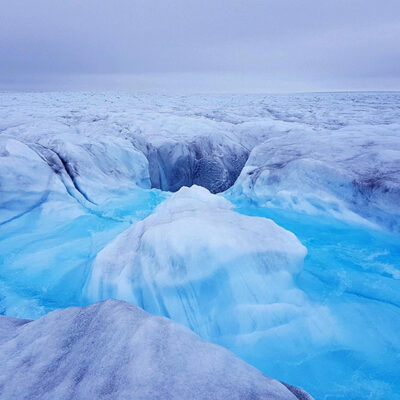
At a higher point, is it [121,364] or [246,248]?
[121,364]

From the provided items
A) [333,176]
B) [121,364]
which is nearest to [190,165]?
[333,176]

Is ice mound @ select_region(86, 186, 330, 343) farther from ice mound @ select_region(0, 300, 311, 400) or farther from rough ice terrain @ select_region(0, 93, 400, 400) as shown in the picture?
ice mound @ select_region(0, 300, 311, 400)

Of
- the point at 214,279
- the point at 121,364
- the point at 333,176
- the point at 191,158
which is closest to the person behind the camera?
the point at 121,364

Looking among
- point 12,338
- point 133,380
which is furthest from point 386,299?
point 12,338

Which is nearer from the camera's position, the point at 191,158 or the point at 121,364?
the point at 121,364

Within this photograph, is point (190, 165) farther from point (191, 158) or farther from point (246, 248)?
point (246, 248)

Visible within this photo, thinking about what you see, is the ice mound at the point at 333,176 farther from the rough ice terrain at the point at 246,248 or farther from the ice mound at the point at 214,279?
the ice mound at the point at 214,279

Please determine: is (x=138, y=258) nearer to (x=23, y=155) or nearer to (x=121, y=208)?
(x=121, y=208)
